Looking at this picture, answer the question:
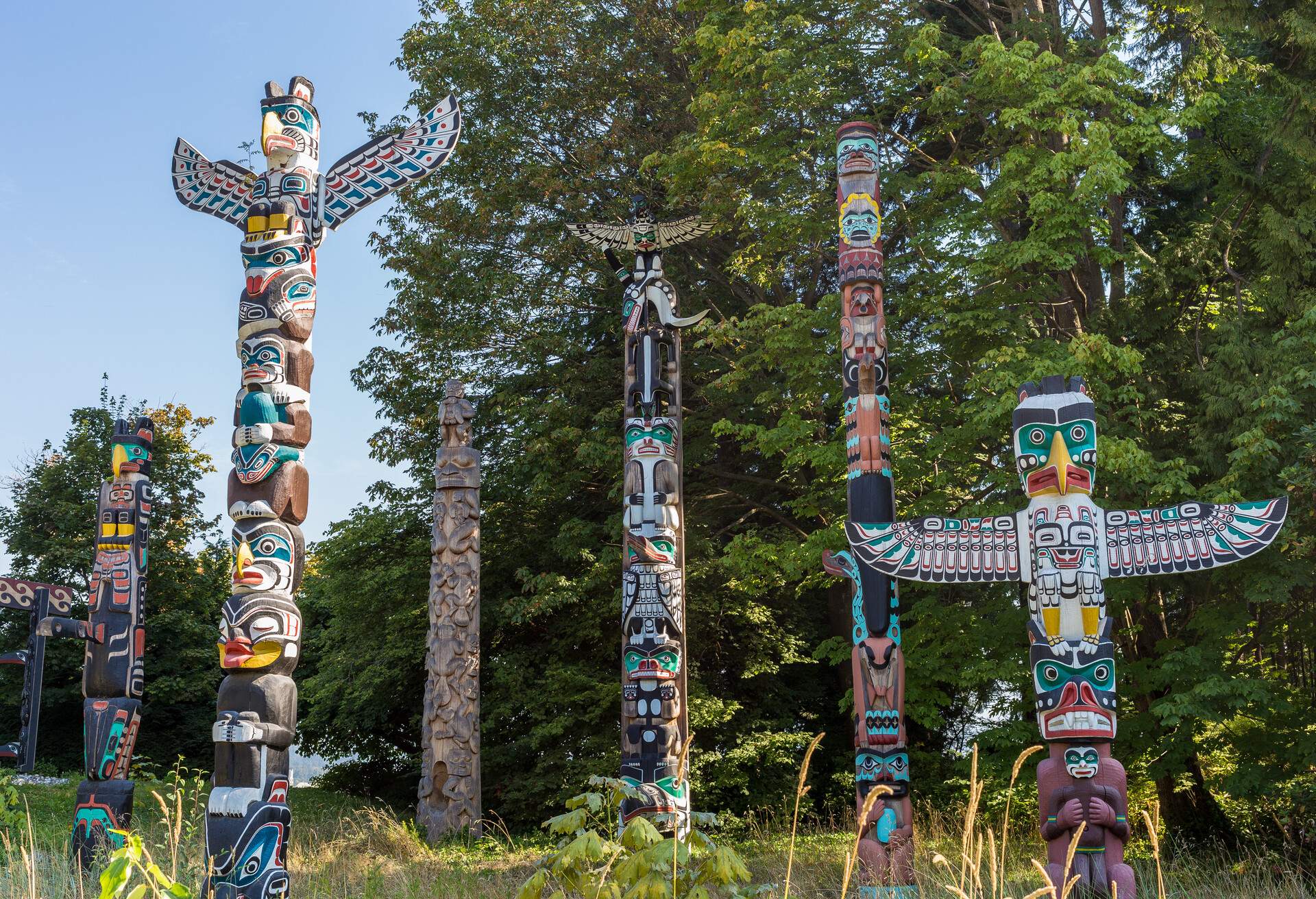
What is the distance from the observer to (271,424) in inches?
265

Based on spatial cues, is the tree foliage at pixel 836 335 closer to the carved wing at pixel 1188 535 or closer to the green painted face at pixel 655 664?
the carved wing at pixel 1188 535

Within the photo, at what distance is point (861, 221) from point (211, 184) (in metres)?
5.23

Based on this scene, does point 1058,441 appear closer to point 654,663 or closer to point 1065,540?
point 1065,540

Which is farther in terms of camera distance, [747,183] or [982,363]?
[747,183]

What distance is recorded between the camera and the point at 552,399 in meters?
14.8

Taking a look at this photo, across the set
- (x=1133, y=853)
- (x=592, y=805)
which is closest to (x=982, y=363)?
(x=1133, y=853)

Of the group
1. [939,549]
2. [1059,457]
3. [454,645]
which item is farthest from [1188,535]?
[454,645]

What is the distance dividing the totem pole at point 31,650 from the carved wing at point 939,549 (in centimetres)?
774

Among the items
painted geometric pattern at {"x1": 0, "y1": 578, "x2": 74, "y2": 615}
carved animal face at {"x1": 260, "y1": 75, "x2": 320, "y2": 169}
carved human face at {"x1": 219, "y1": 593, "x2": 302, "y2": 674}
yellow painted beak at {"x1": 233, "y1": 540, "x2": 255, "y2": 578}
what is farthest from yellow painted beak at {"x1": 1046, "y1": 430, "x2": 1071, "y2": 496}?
painted geometric pattern at {"x1": 0, "y1": 578, "x2": 74, "y2": 615}

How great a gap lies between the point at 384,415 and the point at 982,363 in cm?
948

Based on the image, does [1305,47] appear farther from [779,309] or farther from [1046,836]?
[1046,836]

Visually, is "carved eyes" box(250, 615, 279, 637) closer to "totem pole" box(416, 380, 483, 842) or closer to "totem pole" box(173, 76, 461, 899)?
"totem pole" box(173, 76, 461, 899)

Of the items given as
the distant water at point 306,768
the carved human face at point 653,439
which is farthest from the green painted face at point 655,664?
the distant water at point 306,768

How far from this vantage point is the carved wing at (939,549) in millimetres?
7418
